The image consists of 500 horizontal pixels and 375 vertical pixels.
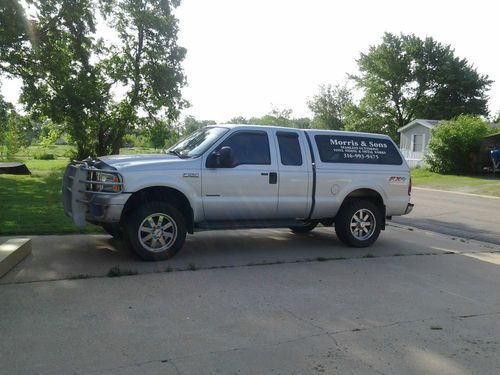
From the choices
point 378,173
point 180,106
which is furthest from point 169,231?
point 180,106

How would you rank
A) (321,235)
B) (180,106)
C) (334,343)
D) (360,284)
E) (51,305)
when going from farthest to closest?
(180,106) < (321,235) < (360,284) < (51,305) < (334,343)

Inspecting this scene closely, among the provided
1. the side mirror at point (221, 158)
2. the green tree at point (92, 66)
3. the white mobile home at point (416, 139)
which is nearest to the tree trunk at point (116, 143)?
the green tree at point (92, 66)

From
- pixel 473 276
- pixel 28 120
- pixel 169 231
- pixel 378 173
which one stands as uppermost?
pixel 28 120

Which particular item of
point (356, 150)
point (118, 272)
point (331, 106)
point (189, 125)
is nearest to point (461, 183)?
point (356, 150)

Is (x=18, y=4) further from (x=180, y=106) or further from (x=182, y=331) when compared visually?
(x=182, y=331)

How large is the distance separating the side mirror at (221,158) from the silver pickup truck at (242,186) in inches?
0.6

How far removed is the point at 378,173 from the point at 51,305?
5599 millimetres

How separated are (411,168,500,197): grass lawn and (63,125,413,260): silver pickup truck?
1539 cm

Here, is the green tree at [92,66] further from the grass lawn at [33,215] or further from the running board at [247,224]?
the running board at [247,224]

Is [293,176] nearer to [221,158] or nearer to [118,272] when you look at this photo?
[221,158]

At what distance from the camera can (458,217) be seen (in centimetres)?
1377

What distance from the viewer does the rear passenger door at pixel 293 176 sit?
7738mm

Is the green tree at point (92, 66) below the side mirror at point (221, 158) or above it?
above

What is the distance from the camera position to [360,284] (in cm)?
620
